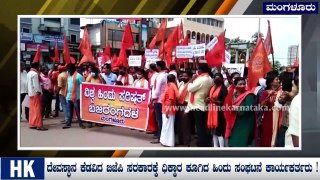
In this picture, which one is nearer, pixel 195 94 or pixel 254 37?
pixel 254 37

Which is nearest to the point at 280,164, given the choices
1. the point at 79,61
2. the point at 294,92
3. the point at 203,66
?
the point at 294,92

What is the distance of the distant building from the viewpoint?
13.9ft

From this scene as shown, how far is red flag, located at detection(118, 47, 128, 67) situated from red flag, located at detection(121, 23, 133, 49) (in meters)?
0.05

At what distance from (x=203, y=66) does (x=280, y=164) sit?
3.80ft

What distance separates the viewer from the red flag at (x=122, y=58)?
4.41 metres

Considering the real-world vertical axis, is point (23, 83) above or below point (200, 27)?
below

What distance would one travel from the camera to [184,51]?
4.37 metres

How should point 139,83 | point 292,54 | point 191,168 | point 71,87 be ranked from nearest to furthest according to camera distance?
point 292,54 < point 191,168 < point 139,83 < point 71,87

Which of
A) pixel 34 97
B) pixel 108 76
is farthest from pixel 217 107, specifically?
pixel 34 97

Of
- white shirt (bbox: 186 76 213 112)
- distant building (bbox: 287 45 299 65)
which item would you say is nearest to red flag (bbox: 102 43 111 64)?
white shirt (bbox: 186 76 213 112)

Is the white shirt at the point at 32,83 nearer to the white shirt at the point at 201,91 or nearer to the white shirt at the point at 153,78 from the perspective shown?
the white shirt at the point at 153,78

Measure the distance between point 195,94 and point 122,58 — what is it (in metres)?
0.77

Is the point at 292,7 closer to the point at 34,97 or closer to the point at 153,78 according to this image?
the point at 153,78

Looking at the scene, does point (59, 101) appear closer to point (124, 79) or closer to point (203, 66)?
point (124, 79)
